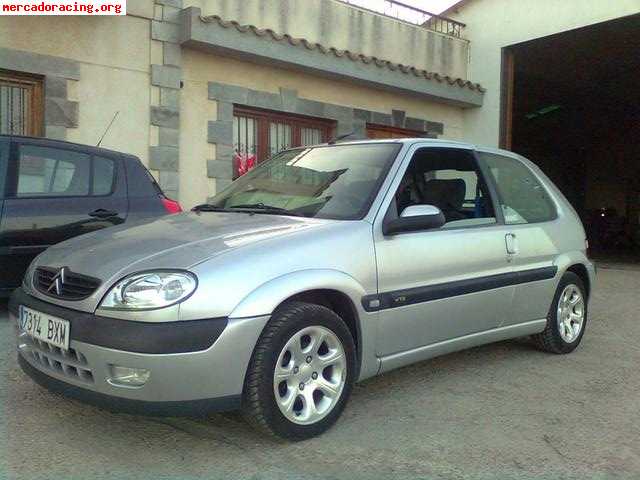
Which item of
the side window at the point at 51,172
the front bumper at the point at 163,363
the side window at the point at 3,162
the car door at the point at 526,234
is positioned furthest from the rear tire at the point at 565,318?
the side window at the point at 3,162

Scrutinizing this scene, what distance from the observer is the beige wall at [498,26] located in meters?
10.1

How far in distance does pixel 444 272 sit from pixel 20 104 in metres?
5.95

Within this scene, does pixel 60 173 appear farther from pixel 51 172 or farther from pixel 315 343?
pixel 315 343

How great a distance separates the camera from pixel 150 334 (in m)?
2.65

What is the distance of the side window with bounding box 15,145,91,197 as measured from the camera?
17.0 ft

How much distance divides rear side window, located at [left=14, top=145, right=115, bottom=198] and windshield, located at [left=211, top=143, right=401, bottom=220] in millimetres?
1683

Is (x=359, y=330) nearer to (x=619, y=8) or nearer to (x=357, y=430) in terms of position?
(x=357, y=430)

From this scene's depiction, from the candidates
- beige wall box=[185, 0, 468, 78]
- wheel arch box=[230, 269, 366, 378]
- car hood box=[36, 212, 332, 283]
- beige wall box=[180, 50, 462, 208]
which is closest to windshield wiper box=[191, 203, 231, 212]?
car hood box=[36, 212, 332, 283]

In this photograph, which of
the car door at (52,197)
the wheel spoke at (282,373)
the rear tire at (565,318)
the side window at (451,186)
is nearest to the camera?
the wheel spoke at (282,373)

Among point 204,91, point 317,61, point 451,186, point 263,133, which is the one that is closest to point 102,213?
point 451,186

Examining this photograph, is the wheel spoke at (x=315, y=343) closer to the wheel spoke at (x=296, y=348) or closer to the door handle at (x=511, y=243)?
the wheel spoke at (x=296, y=348)

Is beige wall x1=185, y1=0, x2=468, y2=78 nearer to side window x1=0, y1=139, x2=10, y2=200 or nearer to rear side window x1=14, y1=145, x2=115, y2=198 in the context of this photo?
rear side window x1=14, y1=145, x2=115, y2=198

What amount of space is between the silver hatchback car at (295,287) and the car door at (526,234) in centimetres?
2

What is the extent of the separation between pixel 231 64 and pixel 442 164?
5.43 m
